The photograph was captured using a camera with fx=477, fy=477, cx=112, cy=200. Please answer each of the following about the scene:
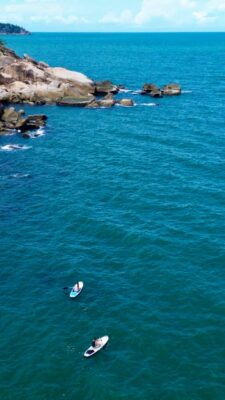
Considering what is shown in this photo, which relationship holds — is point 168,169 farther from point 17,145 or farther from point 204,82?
point 204,82

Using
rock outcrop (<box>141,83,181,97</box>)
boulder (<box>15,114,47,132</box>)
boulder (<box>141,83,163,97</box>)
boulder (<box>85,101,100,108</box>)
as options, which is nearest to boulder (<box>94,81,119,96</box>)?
boulder (<box>141,83,163,97</box>)

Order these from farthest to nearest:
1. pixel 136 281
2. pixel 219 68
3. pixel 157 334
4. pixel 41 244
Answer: pixel 219 68
pixel 41 244
pixel 136 281
pixel 157 334

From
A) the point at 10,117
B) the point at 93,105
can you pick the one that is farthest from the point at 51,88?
the point at 10,117

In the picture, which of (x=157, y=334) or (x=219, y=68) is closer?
(x=157, y=334)

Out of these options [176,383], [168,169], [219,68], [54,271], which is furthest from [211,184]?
[219,68]

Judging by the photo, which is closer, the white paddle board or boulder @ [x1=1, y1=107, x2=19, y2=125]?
the white paddle board

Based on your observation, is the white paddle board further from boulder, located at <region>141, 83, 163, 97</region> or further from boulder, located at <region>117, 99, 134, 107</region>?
boulder, located at <region>141, 83, 163, 97</region>

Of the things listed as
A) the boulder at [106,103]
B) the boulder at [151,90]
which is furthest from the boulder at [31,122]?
the boulder at [151,90]
